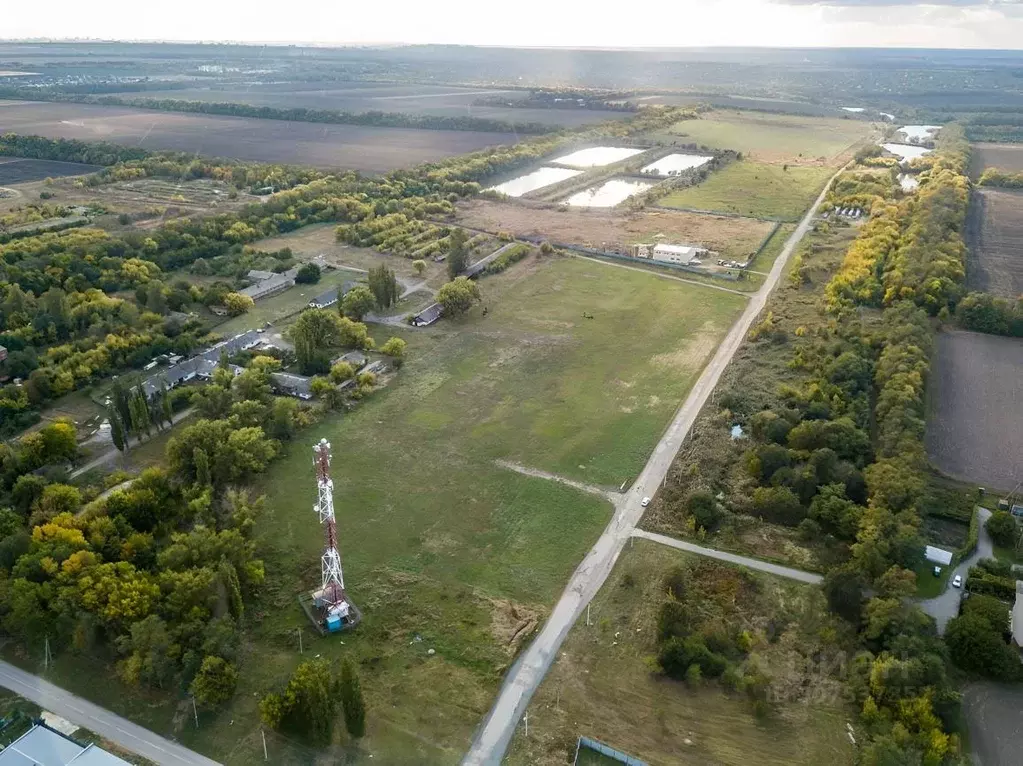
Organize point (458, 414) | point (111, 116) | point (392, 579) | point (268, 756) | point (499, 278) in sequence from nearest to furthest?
point (268, 756) < point (392, 579) < point (458, 414) < point (499, 278) < point (111, 116)

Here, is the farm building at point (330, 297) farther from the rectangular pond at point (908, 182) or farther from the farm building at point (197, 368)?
the rectangular pond at point (908, 182)

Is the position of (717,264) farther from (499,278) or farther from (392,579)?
(392,579)

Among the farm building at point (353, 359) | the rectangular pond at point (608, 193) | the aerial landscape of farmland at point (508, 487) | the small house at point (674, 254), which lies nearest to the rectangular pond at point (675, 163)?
the rectangular pond at point (608, 193)

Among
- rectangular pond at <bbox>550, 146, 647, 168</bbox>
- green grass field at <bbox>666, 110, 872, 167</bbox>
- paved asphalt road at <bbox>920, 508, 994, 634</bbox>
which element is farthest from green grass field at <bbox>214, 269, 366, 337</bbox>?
green grass field at <bbox>666, 110, 872, 167</bbox>

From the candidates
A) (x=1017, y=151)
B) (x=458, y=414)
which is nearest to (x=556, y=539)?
(x=458, y=414)

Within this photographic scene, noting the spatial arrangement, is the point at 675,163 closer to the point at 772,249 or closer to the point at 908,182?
the point at 908,182

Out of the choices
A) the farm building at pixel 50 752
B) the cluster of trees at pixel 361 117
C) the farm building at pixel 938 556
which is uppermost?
the cluster of trees at pixel 361 117
